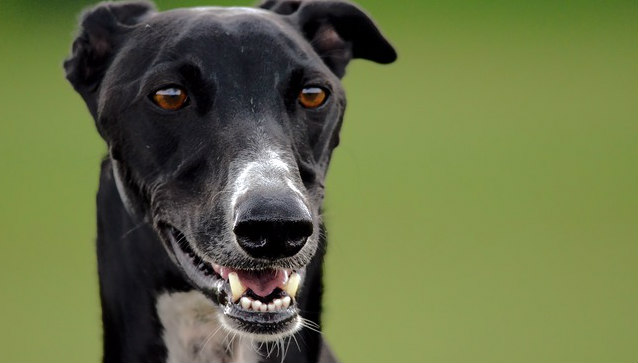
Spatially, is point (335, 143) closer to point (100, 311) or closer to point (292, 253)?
point (292, 253)

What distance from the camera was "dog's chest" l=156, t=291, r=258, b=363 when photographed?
A: 358cm

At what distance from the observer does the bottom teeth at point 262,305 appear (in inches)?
130

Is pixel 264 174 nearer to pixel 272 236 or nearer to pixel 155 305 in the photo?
pixel 272 236

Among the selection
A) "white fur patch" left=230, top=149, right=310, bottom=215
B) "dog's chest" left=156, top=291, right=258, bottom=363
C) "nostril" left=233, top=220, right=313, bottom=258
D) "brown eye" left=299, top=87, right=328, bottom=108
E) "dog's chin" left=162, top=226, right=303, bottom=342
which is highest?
"brown eye" left=299, top=87, right=328, bottom=108

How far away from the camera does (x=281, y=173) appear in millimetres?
3221

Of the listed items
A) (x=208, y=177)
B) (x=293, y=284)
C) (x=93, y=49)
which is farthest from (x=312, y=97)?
(x=93, y=49)

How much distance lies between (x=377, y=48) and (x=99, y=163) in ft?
2.85

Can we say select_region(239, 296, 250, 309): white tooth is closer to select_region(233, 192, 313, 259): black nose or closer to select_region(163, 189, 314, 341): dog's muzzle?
select_region(163, 189, 314, 341): dog's muzzle

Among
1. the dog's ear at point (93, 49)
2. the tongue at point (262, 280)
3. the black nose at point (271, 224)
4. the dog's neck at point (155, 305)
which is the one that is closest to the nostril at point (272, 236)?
the black nose at point (271, 224)

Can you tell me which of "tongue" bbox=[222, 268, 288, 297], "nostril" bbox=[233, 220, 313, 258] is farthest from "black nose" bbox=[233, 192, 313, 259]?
"tongue" bbox=[222, 268, 288, 297]

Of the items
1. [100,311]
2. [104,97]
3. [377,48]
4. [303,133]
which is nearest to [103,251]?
A: [100,311]

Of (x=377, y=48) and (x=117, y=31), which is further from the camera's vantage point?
(x=377, y=48)

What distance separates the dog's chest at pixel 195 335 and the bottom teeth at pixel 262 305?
0.27 meters

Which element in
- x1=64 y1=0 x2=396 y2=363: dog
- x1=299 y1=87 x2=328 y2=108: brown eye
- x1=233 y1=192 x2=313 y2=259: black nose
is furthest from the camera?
x1=299 y1=87 x2=328 y2=108: brown eye
